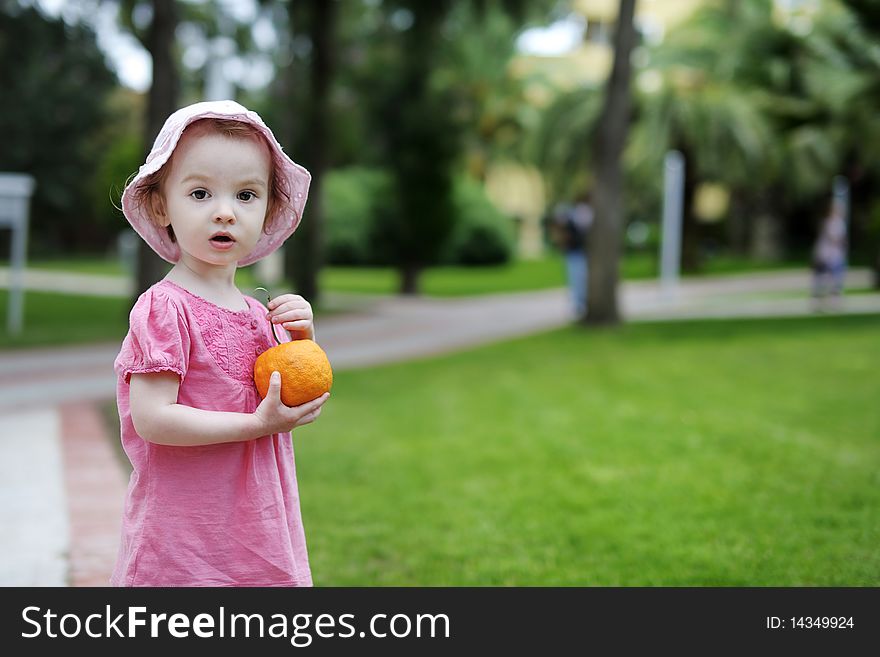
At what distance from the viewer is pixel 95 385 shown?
32.9 ft

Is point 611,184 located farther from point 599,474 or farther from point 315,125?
point 599,474

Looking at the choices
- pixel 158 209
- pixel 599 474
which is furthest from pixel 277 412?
pixel 599 474

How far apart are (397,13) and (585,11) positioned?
2979cm

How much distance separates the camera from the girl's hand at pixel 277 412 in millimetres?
2188

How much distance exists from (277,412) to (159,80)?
38.5 ft

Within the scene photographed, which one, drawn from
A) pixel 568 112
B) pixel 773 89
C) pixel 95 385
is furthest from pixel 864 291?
pixel 95 385

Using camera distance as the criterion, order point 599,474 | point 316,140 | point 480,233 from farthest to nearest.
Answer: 1. point 480,233
2. point 316,140
3. point 599,474

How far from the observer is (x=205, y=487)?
7.59 feet

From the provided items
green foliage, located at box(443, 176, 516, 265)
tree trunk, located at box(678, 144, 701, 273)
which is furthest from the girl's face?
green foliage, located at box(443, 176, 516, 265)

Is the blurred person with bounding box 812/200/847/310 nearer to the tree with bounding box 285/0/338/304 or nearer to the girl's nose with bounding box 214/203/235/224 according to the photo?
the tree with bounding box 285/0/338/304

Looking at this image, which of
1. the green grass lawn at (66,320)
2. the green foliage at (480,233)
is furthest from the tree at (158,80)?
the green foliage at (480,233)

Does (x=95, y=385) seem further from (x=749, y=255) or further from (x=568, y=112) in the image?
(x=749, y=255)

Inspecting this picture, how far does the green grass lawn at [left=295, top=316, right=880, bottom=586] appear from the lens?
4.62 m

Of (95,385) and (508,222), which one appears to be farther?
(508,222)
